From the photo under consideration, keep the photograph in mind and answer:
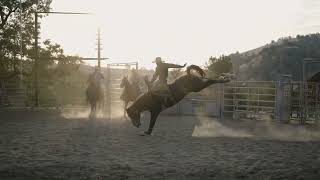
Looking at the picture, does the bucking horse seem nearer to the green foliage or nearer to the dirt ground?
the dirt ground

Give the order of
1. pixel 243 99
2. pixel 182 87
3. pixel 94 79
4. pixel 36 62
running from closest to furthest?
pixel 182 87 < pixel 243 99 < pixel 94 79 < pixel 36 62

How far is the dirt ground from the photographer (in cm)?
920

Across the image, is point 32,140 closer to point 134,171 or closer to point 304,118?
point 134,171

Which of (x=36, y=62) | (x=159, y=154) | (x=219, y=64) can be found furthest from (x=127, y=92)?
(x=219, y=64)

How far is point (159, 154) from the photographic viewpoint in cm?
1179

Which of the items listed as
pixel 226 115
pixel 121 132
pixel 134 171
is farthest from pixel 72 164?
pixel 226 115

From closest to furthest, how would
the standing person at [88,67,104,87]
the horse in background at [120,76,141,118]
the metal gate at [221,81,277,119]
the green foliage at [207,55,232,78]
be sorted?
1. the horse in background at [120,76,141,118]
2. the metal gate at [221,81,277,119]
3. the standing person at [88,67,104,87]
4. the green foliage at [207,55,232,78]

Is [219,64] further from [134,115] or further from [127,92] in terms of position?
[134,115]

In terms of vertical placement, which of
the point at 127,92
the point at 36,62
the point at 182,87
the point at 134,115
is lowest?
the point at 134,115

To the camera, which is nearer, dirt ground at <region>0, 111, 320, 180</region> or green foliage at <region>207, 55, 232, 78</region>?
dirt ground at <region>0, 111, 320, 180</region>

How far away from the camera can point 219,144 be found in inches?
547

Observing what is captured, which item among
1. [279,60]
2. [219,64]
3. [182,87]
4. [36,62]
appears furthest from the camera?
[279,60]

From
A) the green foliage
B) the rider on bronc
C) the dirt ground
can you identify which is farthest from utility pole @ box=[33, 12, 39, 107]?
the green foliage

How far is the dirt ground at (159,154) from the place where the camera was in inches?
362
